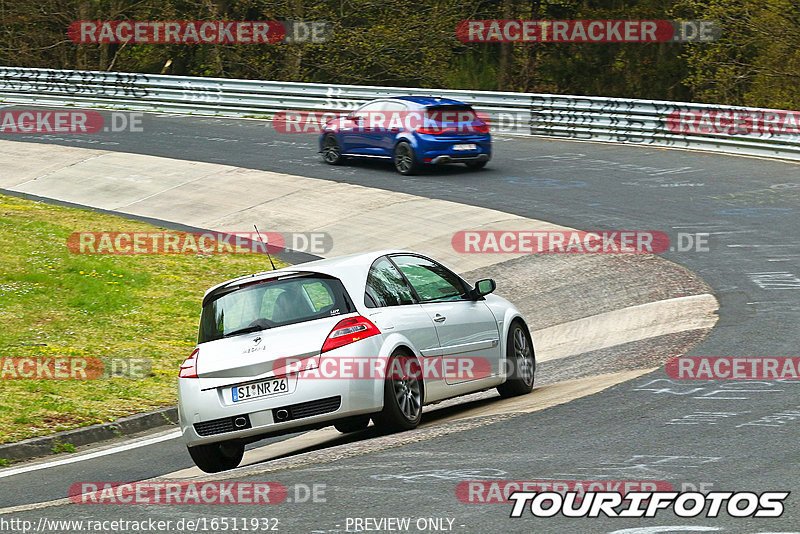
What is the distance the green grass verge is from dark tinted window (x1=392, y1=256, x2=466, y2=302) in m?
3.11

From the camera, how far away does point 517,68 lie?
39000mm

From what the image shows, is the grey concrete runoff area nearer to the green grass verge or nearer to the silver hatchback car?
the silver hatchback car

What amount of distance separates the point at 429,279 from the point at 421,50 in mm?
29040

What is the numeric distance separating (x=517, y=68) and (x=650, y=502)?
112 ft

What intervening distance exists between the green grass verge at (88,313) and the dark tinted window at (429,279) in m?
3.11

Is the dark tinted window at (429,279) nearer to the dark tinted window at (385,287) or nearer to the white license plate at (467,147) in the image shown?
the dark tinted window at (385,287)

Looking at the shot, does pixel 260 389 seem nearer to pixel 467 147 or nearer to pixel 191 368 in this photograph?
pixel 191 368

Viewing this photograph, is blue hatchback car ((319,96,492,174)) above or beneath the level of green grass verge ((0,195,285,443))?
above

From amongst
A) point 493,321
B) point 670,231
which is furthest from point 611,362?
point 670,231

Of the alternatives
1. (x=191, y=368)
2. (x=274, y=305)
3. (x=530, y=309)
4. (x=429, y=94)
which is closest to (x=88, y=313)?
(x=530, y=309)

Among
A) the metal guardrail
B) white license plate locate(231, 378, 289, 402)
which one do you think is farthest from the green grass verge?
the metal guardrail

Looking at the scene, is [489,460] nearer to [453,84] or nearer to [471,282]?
[471,282]

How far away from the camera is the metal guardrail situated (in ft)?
81.2

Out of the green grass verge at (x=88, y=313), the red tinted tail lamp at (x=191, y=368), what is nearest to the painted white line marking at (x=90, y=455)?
the green grass verge at (x=88, y=313)
